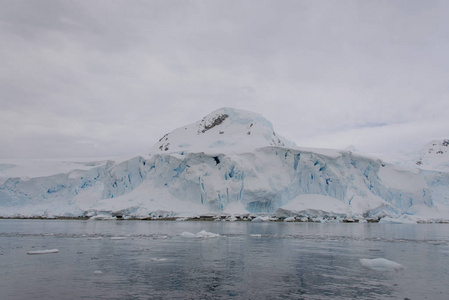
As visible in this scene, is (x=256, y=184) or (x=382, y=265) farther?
(x=256, y=184)

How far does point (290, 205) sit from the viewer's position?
3834 centimetres

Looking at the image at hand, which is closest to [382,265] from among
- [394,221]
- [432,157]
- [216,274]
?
[216,274]

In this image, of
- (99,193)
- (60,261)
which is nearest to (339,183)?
(99,193)

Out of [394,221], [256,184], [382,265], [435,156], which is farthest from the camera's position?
[435,156]

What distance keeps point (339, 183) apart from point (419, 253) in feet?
86.6

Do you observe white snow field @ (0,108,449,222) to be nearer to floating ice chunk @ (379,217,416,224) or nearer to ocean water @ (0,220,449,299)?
floating ice chunk @ (379,217,416,224)

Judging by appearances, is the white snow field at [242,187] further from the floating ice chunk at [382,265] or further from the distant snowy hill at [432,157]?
the floating ice chunk at [382,265]

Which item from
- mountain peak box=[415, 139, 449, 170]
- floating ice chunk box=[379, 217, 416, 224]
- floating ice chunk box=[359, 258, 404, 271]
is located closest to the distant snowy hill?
mountain peak box=[415, 139, 449, 170]

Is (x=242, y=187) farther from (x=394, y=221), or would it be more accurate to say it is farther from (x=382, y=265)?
(x=382, y=265)

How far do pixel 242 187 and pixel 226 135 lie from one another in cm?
1394

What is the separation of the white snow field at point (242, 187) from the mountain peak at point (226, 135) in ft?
1.01

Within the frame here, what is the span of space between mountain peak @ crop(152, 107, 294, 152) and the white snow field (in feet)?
1.01

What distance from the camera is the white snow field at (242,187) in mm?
39906

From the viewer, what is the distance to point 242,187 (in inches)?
1580
